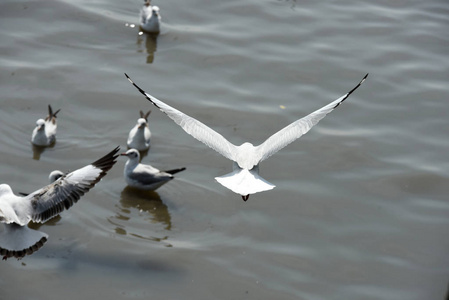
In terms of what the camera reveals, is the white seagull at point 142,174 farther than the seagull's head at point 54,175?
Yes

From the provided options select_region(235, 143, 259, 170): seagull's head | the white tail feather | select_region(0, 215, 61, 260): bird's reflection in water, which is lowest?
select_region(0, 215, 61, 260): bird's reflection in water

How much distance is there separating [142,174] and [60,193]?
1.68 meters

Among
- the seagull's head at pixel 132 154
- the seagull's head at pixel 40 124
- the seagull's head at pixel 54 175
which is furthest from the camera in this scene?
the seagull's head at pixel 40 124

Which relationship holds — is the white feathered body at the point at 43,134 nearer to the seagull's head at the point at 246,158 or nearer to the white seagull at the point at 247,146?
the white seagull at the point at 247,146

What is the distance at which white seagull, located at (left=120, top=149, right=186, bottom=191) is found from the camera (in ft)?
29.4

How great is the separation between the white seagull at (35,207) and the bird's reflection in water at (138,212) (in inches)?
46.1

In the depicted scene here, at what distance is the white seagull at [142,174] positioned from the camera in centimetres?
897

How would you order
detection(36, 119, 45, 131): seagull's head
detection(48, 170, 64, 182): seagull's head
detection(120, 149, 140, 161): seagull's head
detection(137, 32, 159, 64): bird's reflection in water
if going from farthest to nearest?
detection(137, 32, 159, 64): bird's reflection in water < detection(36, 119, 45, 131): seagull's head < detection(120, 149, 140, 161): seagull's head < detection(48, 170, 64, 182): seagull's head

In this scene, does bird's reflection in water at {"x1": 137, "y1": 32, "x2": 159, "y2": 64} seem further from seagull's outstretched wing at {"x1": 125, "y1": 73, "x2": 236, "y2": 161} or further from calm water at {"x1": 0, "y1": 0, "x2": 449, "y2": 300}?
seagull's outstretched wing at {"x1": 125, "y1": 73, "x2": 236, "y2": 161}

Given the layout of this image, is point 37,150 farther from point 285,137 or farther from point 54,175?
point 285,137

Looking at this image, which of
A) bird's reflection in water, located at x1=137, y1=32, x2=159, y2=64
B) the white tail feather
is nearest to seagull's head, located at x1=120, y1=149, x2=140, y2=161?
the white tail feather

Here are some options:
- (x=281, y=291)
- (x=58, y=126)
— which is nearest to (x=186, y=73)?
(x=58, y=126)

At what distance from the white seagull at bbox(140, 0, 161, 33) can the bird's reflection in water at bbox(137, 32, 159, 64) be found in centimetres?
11

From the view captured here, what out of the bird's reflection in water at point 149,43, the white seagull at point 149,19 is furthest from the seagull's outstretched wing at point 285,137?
the white seagull at point 149,19
